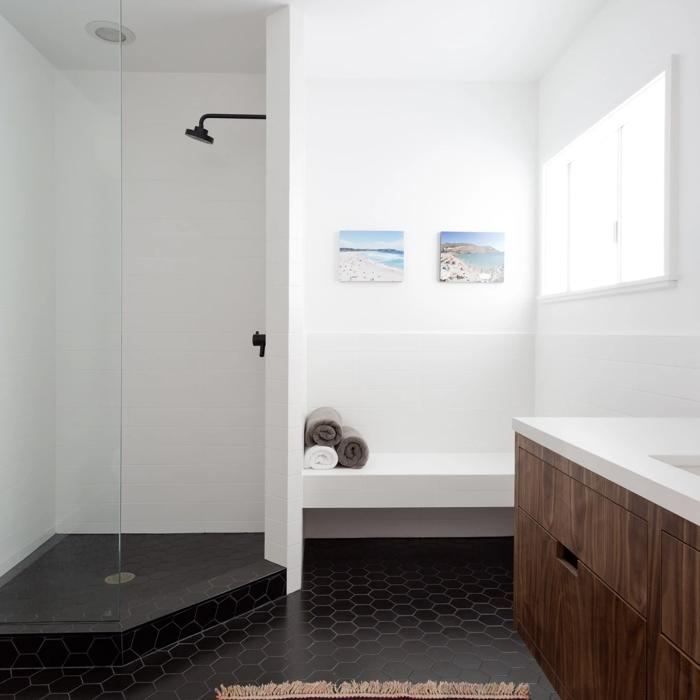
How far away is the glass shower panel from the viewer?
217 centimetres

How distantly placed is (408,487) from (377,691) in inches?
47.2

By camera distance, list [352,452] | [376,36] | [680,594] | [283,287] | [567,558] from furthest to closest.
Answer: [352,452] → [376,36] → [283,287] → [567,558] → [680,594]

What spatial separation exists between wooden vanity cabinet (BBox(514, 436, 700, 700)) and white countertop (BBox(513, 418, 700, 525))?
0.11 ft

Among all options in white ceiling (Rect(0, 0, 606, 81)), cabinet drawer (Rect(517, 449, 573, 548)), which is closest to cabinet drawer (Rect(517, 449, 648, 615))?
cabinet drawer (Rect(517, 449, 573, 548))

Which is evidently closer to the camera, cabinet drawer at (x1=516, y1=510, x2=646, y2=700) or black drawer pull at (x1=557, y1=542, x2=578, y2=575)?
cabinet drawer at (x1=516, y1=510, x2=646, y2=700)

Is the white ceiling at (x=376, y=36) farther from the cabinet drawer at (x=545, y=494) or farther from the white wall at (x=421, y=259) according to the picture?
the cabinet drawer at (x=545, y=494)

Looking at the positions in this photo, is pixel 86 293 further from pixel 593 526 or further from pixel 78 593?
pixel 593 526

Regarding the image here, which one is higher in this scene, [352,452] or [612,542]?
[612,542]

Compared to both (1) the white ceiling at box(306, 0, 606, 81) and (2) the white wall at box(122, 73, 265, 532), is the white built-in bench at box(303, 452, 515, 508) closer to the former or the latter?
(2) the white wall at box(122, 73, 265, 532)

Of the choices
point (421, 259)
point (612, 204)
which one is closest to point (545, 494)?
point (612, 204)

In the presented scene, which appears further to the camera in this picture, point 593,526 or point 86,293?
point 86,293

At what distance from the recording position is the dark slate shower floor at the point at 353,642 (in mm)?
2109

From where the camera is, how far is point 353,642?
2369mm

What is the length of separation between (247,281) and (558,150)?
6.08 ft
